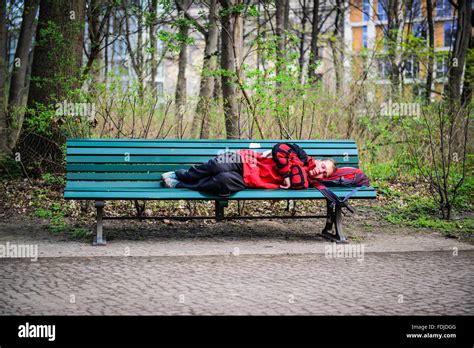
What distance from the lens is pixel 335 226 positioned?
7699 mm

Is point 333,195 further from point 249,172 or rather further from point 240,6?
point 240,6

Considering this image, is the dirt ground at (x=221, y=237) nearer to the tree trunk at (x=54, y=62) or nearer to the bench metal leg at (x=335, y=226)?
the bench metal leg at (x=335, y=226)

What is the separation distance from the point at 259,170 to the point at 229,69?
3.90 metres

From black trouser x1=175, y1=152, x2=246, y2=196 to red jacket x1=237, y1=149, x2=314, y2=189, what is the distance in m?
0.08

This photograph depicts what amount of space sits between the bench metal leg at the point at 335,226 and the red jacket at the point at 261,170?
2.03ft

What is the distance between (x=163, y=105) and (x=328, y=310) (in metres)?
6.26

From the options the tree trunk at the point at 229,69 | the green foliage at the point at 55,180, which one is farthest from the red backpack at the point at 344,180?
the green foliage at the point at 55,180

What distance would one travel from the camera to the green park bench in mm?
7188

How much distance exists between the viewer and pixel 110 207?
9.15m

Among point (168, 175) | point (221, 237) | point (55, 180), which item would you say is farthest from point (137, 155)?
point (55, 180)

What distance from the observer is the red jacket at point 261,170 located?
7.48m
